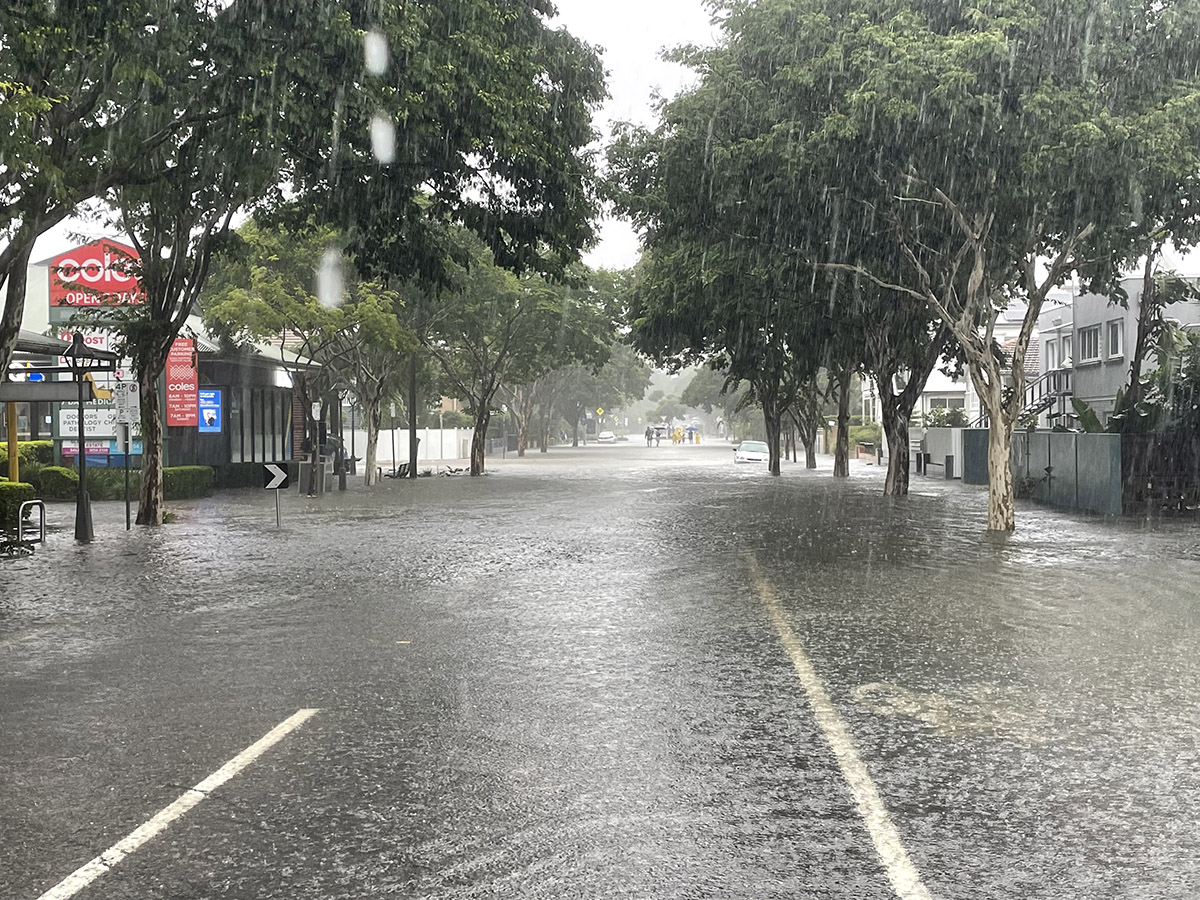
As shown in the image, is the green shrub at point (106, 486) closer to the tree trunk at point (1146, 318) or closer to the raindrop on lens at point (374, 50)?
the raindrop on lens at point (374, 50)

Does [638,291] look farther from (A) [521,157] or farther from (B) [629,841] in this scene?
(B) [629,841]

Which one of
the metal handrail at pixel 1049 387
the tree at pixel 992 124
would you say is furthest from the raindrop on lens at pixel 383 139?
the metal handrail at pixel 1049 387

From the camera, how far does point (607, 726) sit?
7082mm

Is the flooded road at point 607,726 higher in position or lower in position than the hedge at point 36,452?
lower

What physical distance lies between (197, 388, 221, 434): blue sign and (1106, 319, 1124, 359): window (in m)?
27.3

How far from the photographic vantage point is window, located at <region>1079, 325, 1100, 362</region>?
39500 mm

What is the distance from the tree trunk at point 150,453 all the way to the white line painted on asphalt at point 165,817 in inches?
624

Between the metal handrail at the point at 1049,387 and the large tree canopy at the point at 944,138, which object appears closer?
the large tree canopy at the point at 944,138

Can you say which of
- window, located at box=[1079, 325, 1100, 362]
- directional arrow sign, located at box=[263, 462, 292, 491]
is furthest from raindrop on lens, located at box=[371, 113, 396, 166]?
window, located at box=[1079, 325, 1100, 362]

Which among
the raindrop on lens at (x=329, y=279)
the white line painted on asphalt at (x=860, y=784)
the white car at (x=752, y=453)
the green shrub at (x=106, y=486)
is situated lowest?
the white line painted on asphalt at (x=860, y=784)

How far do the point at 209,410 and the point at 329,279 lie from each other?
18.1 feet

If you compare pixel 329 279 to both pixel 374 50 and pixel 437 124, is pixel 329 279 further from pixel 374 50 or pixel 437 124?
pixel 374 50

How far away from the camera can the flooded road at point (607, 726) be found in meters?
4.84

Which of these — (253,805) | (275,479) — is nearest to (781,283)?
(275,479)
